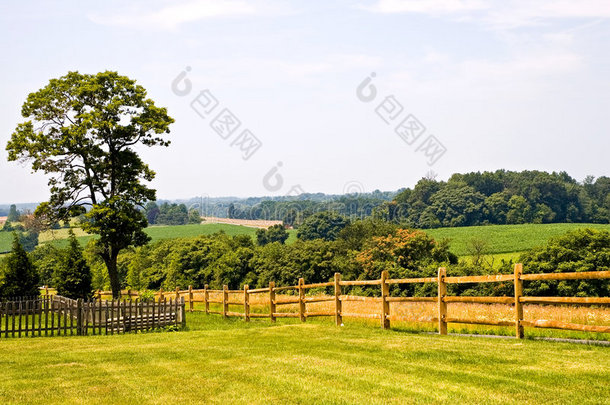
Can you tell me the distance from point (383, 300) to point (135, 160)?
84.2 feet

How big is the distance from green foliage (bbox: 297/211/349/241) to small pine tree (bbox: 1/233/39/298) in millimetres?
70713

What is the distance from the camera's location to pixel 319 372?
1070cm

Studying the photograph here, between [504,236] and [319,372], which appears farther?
[504,236]

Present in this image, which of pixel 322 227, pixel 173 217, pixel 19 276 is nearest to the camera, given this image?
pixel 19 276

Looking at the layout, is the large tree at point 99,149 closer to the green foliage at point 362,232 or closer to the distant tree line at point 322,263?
the distant tree line at point 322,263

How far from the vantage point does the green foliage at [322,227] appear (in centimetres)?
10673

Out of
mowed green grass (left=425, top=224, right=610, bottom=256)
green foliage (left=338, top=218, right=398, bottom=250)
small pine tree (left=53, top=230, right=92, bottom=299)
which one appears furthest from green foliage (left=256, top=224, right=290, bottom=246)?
small pine tree (left=53, top=230, right=92, bottom=299)

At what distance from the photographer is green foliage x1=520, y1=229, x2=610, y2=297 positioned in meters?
30.8

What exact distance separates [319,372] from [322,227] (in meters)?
96.7

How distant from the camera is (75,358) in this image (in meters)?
14.1

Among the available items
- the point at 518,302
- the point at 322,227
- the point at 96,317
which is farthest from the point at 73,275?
the point at 322,227

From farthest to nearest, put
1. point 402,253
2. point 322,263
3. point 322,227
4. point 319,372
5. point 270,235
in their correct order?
point 270,235
point 322,227
point 322,263
point 402,253
point 319,372

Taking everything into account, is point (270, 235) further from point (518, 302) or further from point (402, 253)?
point (518, 302)

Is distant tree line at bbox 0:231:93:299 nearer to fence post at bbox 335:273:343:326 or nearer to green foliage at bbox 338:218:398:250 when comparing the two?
fence post at bbox 335:273:343:326
